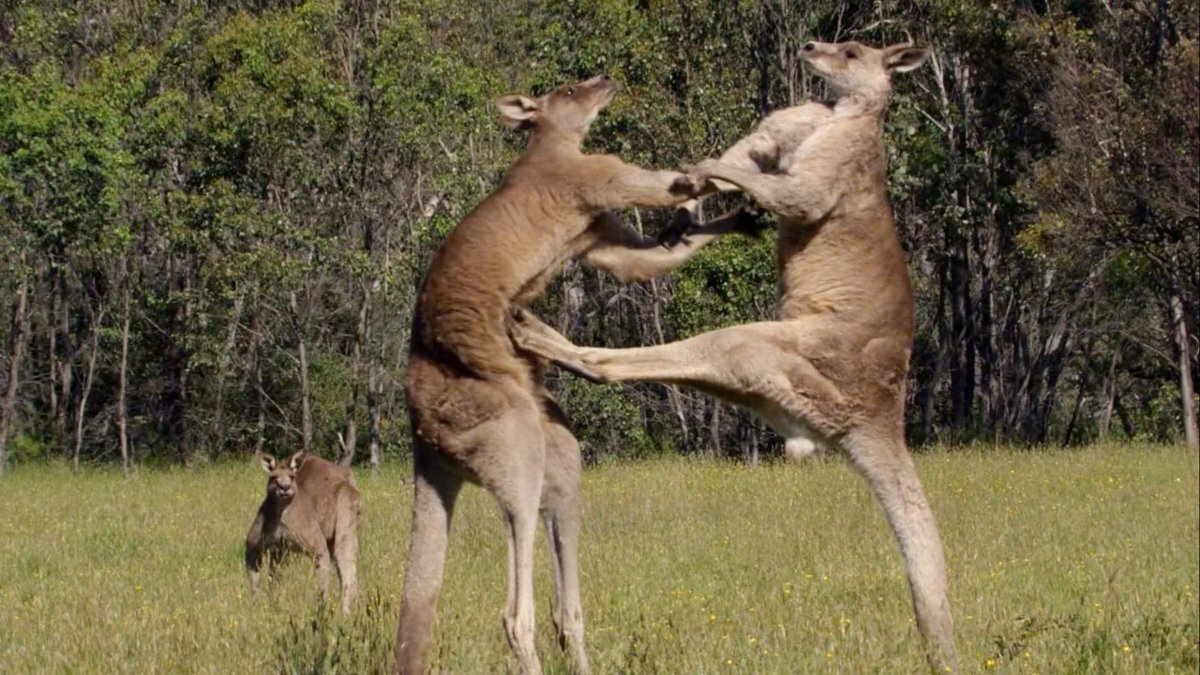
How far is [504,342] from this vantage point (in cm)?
688

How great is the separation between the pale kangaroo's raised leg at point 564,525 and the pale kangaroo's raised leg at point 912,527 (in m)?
1.36

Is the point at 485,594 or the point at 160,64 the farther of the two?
the point at 160,64

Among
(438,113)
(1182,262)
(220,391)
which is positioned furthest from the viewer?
(220,391)

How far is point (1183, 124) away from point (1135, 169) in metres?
0.69

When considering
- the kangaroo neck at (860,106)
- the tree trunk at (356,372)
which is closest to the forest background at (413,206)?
the tree trunk at (356,372)

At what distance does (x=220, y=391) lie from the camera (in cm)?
3712

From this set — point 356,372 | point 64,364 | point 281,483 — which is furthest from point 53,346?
point 281,483

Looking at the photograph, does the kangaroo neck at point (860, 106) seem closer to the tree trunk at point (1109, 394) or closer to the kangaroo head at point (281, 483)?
the kangaroo head at point (281, 483)

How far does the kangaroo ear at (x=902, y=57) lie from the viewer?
7.75 meters

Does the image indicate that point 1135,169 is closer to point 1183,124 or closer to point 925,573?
point 1183,124

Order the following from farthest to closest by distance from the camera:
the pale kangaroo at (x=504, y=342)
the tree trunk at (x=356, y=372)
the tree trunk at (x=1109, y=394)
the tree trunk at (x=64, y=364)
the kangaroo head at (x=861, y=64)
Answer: the tree trunk at (x=64, y=364), the tree trunk at (x=1109, y=394), the tree trunk at (x=356, y=372), the kangaroo head at (x=861, y=64), the pale kangaroo at (x=504, y=342)

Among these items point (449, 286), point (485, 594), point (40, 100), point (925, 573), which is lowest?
point (485, 594)

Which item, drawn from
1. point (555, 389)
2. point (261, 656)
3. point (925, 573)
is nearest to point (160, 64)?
point (555, 389)

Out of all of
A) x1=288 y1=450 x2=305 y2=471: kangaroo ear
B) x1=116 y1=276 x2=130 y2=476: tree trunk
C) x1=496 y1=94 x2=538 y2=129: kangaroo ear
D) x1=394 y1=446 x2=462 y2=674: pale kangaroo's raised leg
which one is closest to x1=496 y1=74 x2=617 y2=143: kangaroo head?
x1=496 y1=94 x2=538 y2=129: kangaroo ear
